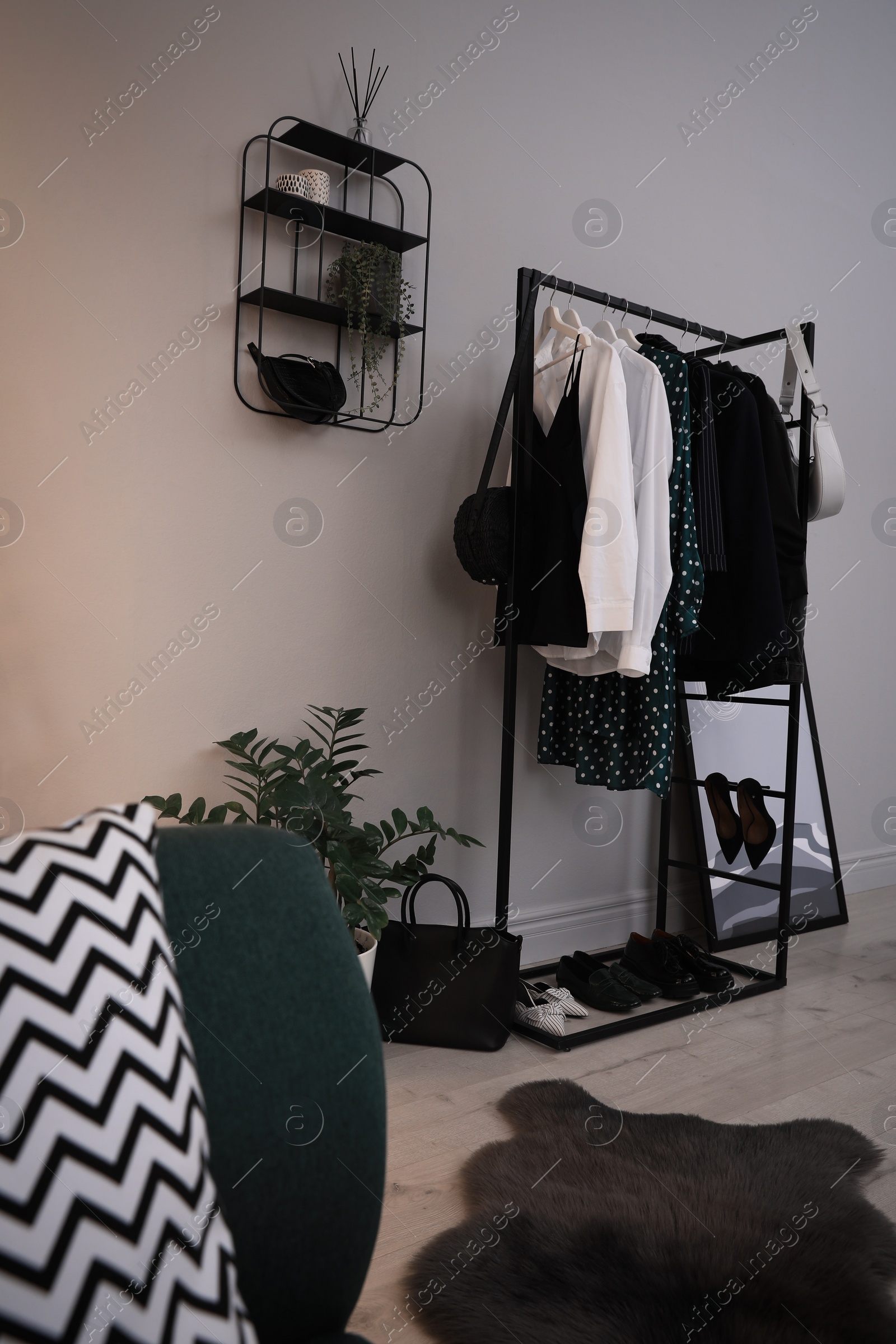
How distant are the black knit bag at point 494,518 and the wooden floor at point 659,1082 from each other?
1105mm

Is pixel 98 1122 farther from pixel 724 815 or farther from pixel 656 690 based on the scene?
pixel 724 815

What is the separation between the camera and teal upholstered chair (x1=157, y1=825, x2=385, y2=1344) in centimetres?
67

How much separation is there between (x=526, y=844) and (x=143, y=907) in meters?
2.13

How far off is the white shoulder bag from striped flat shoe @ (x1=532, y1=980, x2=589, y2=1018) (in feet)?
4.75

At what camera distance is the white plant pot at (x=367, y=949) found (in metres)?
1.88

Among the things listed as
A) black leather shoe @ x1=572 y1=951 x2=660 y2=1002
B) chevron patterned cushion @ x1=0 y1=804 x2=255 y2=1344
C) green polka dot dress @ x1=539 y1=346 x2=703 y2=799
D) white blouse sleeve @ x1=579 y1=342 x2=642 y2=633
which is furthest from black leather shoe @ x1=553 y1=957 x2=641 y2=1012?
chevron patterned cushion @ x1=0 y1=804 x2=255 y2=1344

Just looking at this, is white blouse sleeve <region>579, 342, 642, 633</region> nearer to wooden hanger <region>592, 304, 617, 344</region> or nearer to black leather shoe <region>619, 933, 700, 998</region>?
wooden hanger <region>592, 304, 617, 344</region>

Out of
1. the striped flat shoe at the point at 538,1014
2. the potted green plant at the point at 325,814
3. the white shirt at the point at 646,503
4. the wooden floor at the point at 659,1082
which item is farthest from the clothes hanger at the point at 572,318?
the wooden floor at the point at 659,1082

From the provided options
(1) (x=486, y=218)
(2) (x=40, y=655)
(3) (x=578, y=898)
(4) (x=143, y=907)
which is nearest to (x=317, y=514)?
(2) (x=40, y=655)

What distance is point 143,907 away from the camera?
64 centimetres

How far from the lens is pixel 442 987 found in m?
2.10

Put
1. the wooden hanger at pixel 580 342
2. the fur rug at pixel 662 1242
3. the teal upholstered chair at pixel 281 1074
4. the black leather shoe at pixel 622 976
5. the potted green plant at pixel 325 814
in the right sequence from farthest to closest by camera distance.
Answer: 1. the black leather shoe at pixel 622 976
2. the wooden hanger at pixel 580 342
3. the potted green plant at pixel 325 814
4. the fur rug at pixel 662 1242
5. the teal upholstered chair at pixel 281 1074

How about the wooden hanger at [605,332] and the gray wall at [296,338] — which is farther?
the wooden hanger at [605,332]

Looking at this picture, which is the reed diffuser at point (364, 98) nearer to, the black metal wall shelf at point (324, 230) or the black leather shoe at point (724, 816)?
the black metal wall shelf at point (324, 230)
